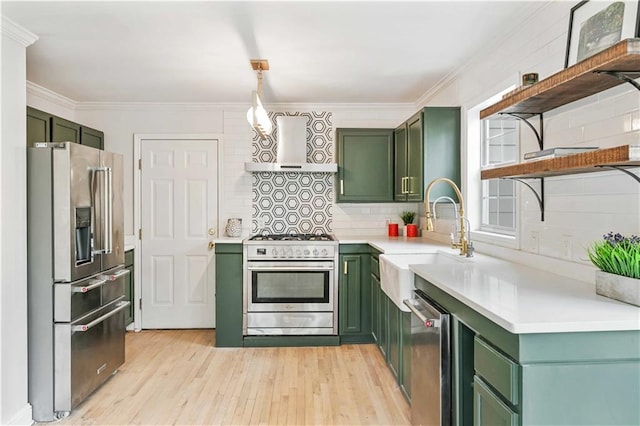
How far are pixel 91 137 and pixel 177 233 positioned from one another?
50.7 inches

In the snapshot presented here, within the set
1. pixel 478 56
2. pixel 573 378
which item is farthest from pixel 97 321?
pixel 478 56

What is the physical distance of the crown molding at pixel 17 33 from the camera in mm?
2393

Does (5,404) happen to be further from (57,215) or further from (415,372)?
(415,372)

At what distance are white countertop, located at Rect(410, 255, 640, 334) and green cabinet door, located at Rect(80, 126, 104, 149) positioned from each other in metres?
3.49

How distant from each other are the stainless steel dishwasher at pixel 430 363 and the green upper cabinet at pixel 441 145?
1.36m

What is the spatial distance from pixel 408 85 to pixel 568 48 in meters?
1.99

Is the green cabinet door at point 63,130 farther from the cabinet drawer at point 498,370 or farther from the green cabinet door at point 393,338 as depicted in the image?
the cabinet drawer at point 498,370

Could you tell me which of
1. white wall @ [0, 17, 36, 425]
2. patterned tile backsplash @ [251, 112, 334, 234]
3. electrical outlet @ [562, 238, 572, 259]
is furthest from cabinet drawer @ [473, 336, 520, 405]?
patterned tile backsplash @ [251, 112, 334, 234]

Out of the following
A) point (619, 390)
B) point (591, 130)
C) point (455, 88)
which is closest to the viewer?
point (619, 390)

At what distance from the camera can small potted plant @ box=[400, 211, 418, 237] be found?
14.3 ft

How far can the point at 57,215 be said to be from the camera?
254 centimetres

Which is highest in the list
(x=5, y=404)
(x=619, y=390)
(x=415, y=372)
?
(x=619, y=390)

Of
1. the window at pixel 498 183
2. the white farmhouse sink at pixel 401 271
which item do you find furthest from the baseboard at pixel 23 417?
the window at pixel 498 183

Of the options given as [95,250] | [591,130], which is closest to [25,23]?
[95,250]
